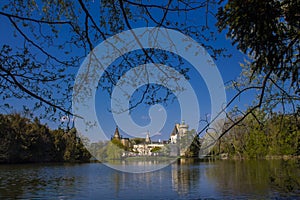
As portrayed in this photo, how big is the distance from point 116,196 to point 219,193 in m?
4.58

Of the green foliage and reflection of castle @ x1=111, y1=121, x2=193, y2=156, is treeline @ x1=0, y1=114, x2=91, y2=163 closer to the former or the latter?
reflection of castle @ x1=111, y1=121, x2=193, y2=156

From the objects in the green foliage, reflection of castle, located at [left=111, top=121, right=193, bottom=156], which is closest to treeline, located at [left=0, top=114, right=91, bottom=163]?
reflection of castle, located at [left=111, top=121, right=193, bottom=156]

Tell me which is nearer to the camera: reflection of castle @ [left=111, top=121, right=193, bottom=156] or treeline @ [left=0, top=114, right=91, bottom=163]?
reflection of castle @ [left=111, top=121, right=193, bottom=156]

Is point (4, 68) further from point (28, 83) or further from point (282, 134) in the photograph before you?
point (282, 134)

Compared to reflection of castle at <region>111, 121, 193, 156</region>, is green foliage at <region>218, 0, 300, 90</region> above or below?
above

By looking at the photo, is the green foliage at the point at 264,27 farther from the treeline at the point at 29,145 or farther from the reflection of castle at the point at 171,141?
the treeline at the point at 29,145

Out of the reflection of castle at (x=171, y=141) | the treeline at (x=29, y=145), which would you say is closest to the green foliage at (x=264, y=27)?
the reflection of castle at (x=171, y=141)

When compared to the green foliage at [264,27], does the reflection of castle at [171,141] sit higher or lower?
lower

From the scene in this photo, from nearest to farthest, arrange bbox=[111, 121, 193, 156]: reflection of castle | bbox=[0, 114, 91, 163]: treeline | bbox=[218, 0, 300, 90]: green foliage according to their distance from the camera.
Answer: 1. bbox=[218, 0, 300, 90]: green foliage
2. bbox=[111, 121, 193, 156]: reflection of castle
3. bbox=[0, 114, 91, 163]: treeline

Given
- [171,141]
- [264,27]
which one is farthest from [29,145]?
[264,27]

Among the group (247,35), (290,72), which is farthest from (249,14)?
(290,72)

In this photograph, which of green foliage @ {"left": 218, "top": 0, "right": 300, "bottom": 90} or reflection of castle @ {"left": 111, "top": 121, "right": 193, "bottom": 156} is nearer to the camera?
green foliage @ {"left": 218, "top": 0, "right": 300, "bottom": 90}

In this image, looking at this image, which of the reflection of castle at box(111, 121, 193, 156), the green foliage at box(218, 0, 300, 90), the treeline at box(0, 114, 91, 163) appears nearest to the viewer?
the green foliage at box(218, 0, 300, 90)

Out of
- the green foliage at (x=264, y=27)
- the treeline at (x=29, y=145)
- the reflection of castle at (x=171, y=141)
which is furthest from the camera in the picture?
the treeline at (x=29, y=145)
